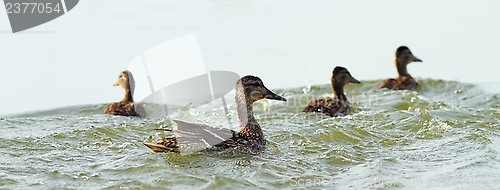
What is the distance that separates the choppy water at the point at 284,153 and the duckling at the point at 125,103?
27 cm

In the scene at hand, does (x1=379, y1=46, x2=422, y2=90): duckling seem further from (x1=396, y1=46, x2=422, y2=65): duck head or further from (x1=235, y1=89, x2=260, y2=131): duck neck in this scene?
(x1=235, y1=89, x2=260, y2=131): duck neck

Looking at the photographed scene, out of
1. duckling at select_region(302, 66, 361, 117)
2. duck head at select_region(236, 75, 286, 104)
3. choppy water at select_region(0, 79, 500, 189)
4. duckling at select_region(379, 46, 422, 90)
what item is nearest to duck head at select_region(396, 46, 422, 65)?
duckling at select_region(379, 46, 422, 90)

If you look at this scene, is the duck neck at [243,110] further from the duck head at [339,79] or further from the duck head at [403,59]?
the duck head at [403,59]

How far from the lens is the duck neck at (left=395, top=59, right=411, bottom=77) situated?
14203 mm

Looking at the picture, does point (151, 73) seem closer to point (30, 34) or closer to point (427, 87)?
point (30, 34)

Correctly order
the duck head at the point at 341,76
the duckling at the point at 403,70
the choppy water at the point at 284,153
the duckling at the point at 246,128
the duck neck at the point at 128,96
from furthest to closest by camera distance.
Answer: the duckling at the point at 403,70, the duck head at the point at 341,76, the duck neck at the point at 128,96, the duckling at the point at 246,128, the choppy water at the point at 284,153

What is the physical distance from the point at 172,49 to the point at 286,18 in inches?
155

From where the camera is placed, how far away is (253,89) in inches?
363

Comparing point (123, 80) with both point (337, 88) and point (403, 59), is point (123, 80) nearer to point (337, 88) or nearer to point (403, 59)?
point (337, 88)

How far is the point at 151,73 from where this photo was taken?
43.0 feet

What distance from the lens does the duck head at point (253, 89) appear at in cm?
→ 918

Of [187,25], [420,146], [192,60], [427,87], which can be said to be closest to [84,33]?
[187,25]

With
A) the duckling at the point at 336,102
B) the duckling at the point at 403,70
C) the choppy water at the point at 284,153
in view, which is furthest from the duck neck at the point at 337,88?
the duckling at the point at 403,70

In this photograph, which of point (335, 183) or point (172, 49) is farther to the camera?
point (172, 49)
